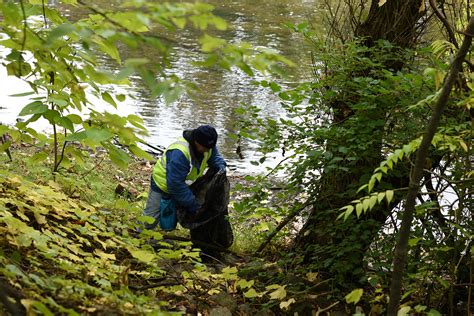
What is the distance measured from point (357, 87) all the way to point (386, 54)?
0.36 meters

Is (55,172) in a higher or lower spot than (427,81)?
lower

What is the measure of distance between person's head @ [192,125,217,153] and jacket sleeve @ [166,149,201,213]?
19cm

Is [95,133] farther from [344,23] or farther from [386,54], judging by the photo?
[344,23]

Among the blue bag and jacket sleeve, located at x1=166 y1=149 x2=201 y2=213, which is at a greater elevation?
jacket sleeve, located at x1=166 y1=149 x2=201 y2=213

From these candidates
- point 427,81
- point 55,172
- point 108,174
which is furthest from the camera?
point 108,174

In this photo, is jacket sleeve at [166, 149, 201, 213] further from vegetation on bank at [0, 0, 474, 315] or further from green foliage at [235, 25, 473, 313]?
green foliage at [235, 25, 473, 313]

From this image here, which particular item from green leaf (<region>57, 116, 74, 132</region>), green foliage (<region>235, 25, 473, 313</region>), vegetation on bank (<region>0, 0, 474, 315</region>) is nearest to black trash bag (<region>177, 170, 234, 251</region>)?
vegetation on bank (<region>0, 0, 474, 315</region>)

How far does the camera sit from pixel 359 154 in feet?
15.1

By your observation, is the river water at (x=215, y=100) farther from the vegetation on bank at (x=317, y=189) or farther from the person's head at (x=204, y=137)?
the vegetation on bank at (x=317, y=189)

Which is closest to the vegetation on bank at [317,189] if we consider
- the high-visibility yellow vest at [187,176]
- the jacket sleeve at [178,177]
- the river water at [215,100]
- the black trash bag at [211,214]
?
the black trash bag at [211,214]

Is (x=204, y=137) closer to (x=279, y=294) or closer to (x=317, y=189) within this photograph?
(x=317, y=189)

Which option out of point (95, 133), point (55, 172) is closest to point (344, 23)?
point (55, 172)

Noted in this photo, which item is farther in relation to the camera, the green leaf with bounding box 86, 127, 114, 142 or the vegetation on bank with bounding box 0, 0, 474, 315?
the green leaf with bounding box 86, 127, 114, 142

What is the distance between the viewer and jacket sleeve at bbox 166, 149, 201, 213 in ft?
19.4
